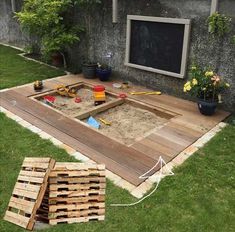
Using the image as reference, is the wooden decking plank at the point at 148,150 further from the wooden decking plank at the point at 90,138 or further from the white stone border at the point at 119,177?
the white stone border at the point at 119,177

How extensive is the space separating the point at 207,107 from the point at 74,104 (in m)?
3.17

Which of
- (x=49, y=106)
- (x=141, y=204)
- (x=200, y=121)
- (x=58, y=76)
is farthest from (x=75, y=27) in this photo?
(x=141, y=204)

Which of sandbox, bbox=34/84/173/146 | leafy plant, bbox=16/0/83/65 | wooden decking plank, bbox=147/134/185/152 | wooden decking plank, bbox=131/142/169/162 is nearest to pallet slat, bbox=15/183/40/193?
wooden decking plank, bbox=131/142/169/162

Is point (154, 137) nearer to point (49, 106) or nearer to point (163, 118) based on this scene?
point (163, 118)

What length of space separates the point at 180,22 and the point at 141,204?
4719 mm

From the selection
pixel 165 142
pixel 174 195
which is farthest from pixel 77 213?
pixel 165 142

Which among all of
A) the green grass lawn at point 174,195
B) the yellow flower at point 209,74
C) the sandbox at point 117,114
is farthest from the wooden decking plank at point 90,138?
the yellow flower at point 209,74

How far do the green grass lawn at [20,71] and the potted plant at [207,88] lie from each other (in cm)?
458

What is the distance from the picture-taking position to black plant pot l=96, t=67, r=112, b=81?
30.1 feet

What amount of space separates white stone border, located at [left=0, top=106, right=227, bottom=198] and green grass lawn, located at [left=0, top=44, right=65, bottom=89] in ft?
6.96

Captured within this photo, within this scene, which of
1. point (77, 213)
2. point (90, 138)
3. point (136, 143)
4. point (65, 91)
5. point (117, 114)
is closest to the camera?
point (77, 213)

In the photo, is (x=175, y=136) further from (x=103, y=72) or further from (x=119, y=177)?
(x=103, y=72)

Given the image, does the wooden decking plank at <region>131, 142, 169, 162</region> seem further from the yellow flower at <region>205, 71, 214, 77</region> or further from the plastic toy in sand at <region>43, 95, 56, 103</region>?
the plastic toy in sand at <region>43, 95, 56, 103</region>

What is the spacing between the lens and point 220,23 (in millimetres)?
6676
